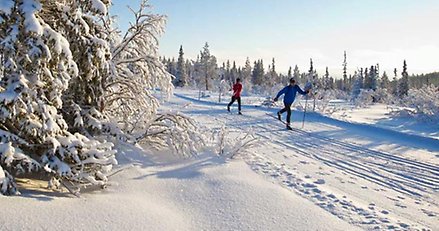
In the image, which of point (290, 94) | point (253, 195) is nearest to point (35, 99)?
point (253, 195)

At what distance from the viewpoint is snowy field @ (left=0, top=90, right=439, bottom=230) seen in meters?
Result: 4.91

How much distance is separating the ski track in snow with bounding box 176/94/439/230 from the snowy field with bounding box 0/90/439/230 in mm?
20

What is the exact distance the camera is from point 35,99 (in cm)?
522

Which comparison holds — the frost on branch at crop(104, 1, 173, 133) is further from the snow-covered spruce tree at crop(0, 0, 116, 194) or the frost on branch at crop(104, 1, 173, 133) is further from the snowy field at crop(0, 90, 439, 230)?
the snow-covered spruce tree at crop(0, 0, 116, 194)

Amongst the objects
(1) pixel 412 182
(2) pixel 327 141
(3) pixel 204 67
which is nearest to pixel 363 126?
(2) pixel 327 141

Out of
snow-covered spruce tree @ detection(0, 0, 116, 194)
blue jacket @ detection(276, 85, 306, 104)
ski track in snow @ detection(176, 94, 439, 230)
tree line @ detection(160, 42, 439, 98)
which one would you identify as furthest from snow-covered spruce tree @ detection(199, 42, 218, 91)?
snow-covered spruce tree @ detection(0, 0, 116, 194)

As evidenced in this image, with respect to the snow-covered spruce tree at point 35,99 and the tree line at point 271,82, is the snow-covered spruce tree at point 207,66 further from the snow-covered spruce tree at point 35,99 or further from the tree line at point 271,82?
the snow-covered spruce tree at point 35,99

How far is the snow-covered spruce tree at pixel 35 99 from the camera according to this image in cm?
494

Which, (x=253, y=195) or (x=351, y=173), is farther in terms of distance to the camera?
(x=351, y=173)

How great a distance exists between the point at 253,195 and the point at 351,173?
9.75ft

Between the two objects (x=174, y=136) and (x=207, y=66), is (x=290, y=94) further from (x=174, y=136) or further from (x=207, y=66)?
(x=207, y=66)

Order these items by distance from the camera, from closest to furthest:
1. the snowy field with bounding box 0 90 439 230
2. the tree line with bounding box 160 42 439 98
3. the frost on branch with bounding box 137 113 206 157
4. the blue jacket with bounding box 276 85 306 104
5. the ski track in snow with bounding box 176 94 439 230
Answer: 1. the snowy field with bounding box 0 90 439 230
2. the ski track in snow with bounding box 176 94 439 230
3. the frost on branch with bounding box 137 113 206 157
4. the blue jacket with bounding box 276 85 306 104
5. the tree line with bounding box 160 42 439 98

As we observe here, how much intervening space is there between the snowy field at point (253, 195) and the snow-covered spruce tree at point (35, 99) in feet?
1.39

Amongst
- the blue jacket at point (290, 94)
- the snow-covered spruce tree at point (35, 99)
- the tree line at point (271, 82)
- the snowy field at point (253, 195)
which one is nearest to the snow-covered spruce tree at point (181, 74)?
the tree line at point (271, 82)
